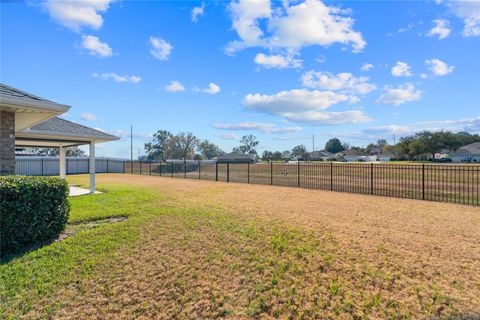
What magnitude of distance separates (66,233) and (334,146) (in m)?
110

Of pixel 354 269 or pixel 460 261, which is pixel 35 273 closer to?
pixel 354 269

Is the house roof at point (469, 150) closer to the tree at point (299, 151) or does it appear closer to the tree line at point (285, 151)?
the tree line at point (285, 151)

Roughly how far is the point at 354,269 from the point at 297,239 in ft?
3.81

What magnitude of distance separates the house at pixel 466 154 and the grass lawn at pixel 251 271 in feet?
206

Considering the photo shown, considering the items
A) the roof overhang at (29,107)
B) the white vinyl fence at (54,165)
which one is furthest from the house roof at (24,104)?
the white vinyl fence at (54,165)

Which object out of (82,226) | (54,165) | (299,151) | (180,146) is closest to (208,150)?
(180,146)

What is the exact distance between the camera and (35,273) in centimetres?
361

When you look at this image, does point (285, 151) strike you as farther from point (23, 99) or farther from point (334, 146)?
point (23, 99)

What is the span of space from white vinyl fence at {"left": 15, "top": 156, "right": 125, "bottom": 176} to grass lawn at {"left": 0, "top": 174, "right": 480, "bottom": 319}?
25.6 metres

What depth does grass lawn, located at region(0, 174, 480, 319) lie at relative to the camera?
2.81 m

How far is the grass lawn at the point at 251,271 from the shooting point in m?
2.81

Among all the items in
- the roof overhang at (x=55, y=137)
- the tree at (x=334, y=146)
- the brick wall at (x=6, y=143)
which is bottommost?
the brick wall at (x=6, y=143)

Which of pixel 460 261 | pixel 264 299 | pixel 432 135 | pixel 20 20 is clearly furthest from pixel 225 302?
pixel 432 135

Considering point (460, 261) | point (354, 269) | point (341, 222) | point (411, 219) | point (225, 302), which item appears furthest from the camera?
point (411, 219)
